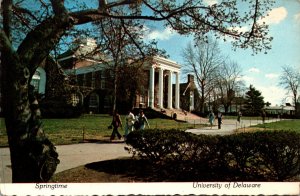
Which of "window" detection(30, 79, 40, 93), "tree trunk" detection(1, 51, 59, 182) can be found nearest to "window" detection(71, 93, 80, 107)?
"window" detection(30, 79, 40, 93)

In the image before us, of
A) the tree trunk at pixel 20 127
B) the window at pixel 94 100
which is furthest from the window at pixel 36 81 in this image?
the window at pixel 94 100

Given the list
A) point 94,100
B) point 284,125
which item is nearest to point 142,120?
point 94,100

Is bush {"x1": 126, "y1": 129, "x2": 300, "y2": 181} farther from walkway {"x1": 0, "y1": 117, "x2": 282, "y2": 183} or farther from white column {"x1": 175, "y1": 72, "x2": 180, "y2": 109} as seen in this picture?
white column {"x1": 175, "y1": 72, "x2": 180, "y2": 109}

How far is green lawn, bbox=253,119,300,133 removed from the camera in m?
4.16

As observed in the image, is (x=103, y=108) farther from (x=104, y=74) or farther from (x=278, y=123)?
(x=278, y=123)

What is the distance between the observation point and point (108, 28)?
421 cm

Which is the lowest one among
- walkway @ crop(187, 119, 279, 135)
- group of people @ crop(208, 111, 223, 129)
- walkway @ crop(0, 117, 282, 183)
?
walkway @ crop(0, 117, 282, 183)

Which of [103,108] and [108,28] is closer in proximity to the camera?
[103,108]

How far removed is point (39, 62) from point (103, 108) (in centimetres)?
98

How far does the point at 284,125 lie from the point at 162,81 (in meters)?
1.84

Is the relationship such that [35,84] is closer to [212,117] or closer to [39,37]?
[39,37]

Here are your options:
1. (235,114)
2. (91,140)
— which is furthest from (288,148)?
(91,140)

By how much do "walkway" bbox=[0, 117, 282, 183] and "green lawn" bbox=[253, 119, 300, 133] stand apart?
0.17 metres

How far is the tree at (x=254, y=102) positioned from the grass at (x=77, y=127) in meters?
0.73
